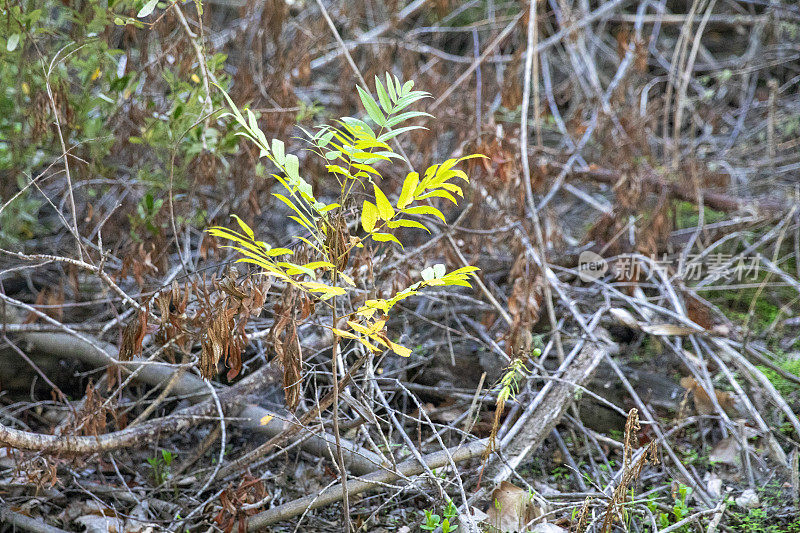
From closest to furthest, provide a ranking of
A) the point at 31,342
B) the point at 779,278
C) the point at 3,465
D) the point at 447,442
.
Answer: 1. the point at 3,465
2. the point at 447,442
3. the point at 31,342
4. the point at 779,278

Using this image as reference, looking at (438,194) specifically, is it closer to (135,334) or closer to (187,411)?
(135,334)

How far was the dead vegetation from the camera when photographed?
2.07 meters

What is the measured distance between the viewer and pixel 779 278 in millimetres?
3527

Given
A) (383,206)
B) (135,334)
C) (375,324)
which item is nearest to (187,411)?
(135,334)

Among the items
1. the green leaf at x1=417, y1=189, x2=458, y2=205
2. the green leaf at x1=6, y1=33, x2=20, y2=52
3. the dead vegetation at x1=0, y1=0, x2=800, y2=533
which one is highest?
the green leaf at x1=6, y1=33, x2=20, y2=52

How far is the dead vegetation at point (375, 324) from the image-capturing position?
207 cm

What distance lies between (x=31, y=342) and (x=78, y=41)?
3.88ft

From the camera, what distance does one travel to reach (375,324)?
1524mm

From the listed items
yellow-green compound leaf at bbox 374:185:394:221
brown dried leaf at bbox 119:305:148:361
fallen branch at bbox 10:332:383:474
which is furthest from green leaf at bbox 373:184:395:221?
fallen branch at bbox 10:332:383:474

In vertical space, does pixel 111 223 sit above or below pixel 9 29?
below

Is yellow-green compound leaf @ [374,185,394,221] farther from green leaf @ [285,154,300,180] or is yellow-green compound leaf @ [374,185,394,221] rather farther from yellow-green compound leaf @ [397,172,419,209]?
green leaf @ [285,154,300,180]

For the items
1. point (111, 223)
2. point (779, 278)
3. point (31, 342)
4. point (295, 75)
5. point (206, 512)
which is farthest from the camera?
point (295, 75)

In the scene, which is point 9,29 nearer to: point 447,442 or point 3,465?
point 3,465

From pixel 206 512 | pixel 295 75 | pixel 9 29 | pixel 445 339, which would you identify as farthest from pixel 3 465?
pixel 295 75
